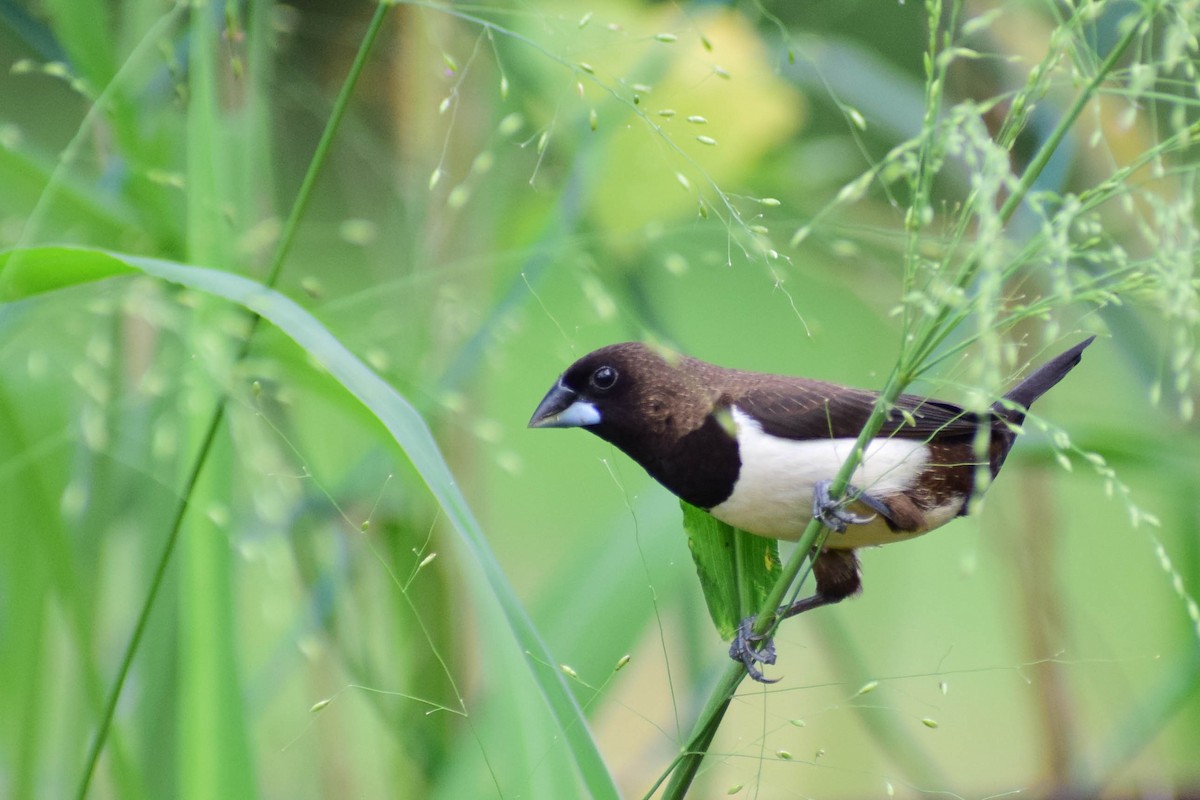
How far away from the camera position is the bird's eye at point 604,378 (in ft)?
2.89

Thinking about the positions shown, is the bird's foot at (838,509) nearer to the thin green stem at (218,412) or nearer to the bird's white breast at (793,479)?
the bird's white breast at (793,479)

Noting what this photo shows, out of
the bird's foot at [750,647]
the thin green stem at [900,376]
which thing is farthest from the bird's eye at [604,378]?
the thin green stem at [900,376]

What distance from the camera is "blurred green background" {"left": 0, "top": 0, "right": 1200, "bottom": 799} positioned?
22.7 inches

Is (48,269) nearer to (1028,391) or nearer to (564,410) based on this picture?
(564,410)

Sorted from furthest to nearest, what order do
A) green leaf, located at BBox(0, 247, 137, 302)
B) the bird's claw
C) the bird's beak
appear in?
the bird's beak, the bird's claw, green leaf, located at BBox(0, 247, 137, 302)

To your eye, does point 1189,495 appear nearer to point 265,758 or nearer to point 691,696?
point 691,696

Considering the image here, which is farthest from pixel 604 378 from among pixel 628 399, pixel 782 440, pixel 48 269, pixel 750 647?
pixel 48 269

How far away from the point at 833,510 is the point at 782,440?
144mm

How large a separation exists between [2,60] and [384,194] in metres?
0.98

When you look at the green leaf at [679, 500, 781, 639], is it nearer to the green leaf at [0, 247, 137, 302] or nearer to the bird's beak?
the bird's beak

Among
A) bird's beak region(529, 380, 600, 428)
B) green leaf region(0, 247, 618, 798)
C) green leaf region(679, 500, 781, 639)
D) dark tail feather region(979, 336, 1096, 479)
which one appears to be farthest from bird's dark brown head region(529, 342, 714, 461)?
green leaf region(0, 247, 618, 798)

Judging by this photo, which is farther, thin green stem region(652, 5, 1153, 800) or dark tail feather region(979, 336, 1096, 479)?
dark tail feather region(979, 336, 1096, 479)

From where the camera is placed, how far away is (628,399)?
887mm

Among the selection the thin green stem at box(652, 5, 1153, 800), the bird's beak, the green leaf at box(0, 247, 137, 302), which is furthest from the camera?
the bird's beak
